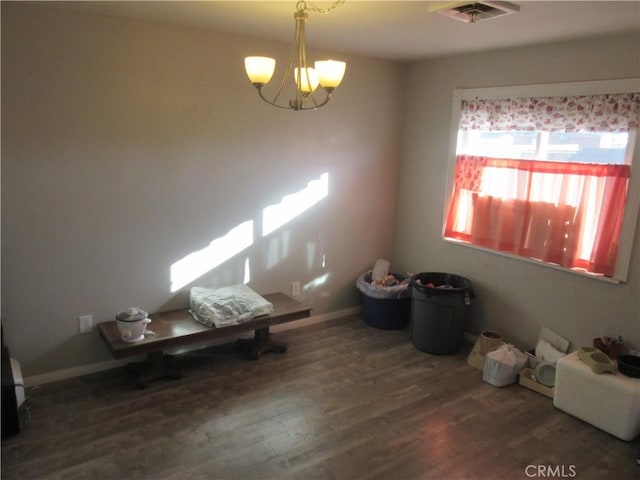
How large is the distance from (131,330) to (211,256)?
825 mm

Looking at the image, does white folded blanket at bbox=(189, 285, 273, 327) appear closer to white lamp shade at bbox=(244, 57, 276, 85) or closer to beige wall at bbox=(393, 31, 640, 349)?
Result: white lamp shade at bbox=(244, 57, 276, 85)

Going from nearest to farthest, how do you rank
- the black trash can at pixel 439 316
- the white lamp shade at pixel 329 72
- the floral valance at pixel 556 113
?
the white lamp shade at pixel 329 72 < the floral valance at pixel 556 113 < the black trash can at pixel 439 316

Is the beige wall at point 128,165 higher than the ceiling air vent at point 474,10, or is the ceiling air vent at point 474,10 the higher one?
the ceiling air vent at point 474,10

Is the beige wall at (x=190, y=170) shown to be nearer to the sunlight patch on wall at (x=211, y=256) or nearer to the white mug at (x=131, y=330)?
the sunlight patch on wall at (x=211, y=256)

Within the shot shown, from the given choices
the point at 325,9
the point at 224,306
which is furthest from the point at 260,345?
the point at 325,9

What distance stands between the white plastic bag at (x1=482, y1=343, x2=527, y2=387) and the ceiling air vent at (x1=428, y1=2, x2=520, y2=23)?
2087 mm

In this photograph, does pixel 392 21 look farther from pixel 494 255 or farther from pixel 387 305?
pixel 387 305

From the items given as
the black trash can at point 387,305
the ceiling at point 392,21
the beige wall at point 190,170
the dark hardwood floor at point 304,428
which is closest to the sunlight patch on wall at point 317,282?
the beige wall at point 190,170

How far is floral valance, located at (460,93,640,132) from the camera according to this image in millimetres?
2842

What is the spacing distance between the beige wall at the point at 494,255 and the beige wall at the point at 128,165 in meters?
0.68

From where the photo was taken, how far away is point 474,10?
236 cm

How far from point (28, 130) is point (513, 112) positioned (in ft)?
10.3

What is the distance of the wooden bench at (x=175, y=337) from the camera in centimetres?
284

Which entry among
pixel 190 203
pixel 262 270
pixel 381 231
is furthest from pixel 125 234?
pixel 381 231
